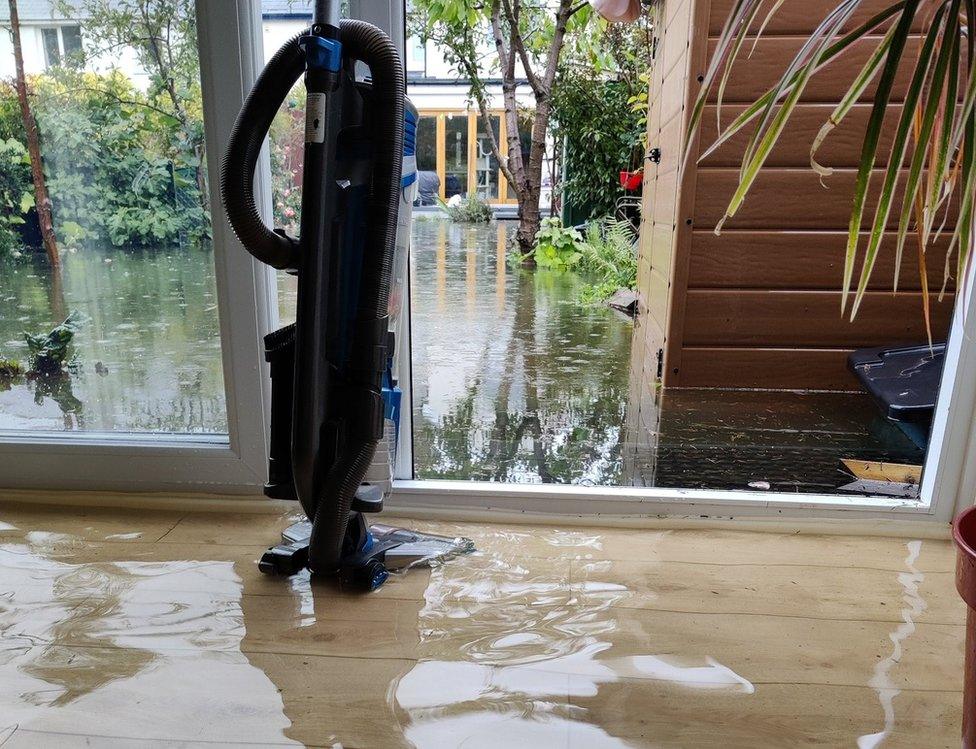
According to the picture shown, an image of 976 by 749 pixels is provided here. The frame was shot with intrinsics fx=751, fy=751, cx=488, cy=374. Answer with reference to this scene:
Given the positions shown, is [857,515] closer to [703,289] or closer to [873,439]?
[873,439]

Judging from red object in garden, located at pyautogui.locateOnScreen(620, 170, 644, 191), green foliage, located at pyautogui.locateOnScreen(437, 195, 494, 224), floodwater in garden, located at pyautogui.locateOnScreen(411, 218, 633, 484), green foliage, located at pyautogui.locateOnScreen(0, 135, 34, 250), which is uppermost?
red object in garden, located at pyautogui.locateOnScreen(620, 170, 644, 191)

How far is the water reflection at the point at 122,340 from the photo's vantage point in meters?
1.82

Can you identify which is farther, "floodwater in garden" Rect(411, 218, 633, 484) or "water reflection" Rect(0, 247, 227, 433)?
"floodwater in garden" Rect(411, 218, 633, 484)

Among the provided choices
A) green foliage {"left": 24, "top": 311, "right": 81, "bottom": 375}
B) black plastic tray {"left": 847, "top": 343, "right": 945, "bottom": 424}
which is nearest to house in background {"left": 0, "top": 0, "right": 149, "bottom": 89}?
green foliage {"left": 24, "top": 311, "right": 81, "bottom": 375}

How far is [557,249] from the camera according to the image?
A: 249 inches

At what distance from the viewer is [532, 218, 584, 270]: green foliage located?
20.5 feet

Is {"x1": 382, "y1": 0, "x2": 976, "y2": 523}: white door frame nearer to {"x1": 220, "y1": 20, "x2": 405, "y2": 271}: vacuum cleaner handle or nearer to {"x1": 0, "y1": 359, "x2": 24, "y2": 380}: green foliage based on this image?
{"x1": 220, "y1": 20, "x2": 405, "y2": 271}: vacuum cleaner handle

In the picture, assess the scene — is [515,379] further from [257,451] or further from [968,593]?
[968,593]

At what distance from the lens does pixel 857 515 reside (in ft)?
5.79

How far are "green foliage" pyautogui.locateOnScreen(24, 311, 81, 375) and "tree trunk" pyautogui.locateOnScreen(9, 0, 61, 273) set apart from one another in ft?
0.48

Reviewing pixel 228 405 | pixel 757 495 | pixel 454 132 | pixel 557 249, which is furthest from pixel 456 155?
pixel 757 495

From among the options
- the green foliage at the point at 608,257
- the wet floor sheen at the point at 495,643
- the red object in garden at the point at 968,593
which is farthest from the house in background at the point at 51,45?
the green foliage at the point at 608,257

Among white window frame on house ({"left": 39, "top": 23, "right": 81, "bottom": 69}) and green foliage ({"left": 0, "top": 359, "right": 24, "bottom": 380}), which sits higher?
white window frame on house ({"left": 39, "top": 23, "right": 81, "bottom": 69})

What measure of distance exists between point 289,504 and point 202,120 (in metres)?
0.92
